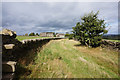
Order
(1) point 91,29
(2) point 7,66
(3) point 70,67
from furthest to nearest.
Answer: (1) point 91,29 < (3) point 70,67 < (2) point 7,66

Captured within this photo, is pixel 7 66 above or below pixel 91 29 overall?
below

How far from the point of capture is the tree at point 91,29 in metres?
8.99

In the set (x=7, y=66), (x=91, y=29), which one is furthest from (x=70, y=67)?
(x=91, y=29)

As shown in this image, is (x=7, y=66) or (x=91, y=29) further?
(x=91, y=29)

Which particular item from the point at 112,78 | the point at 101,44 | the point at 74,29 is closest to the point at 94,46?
the point at 101,44

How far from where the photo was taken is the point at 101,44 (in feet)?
32.2

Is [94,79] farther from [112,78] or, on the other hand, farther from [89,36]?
[89,36]

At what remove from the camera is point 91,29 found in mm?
9094

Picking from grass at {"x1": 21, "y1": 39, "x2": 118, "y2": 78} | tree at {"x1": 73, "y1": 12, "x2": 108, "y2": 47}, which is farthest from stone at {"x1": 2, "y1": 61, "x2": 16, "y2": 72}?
tree at {"x1": 73, "y1": 12, "x2": 108, "y2": 47}

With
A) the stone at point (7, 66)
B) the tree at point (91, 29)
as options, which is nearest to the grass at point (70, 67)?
the stone at point (7, 66)

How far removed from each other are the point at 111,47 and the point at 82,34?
4490mm

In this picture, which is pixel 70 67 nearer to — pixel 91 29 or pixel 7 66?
pixel 7 66

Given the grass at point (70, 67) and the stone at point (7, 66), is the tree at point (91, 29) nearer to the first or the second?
the grass at point (70, 67)

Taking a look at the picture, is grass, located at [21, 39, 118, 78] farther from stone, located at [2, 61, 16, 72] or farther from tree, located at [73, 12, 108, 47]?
tree, located at [73, 12, 108, 47]
